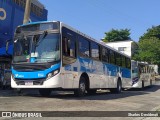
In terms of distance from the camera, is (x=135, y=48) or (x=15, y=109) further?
(x=135, y=48)

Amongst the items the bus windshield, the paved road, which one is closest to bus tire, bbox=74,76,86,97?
the paved road

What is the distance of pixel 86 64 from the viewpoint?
16188 millimetres

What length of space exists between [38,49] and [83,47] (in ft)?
10.0

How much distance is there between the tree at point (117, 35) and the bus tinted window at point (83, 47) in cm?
6846

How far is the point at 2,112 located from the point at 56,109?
71.7 inches

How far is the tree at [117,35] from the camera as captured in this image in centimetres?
8475

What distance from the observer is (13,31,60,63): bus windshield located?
44.0 feet

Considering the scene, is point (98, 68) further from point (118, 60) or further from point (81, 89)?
point (118, 60)

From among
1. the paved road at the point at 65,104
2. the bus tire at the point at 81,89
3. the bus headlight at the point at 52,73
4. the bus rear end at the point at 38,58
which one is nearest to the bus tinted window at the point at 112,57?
the bus tire at the point at 81,89

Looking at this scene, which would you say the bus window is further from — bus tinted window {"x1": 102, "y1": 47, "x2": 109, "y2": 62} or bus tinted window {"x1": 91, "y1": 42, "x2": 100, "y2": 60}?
bus tinted window {"x1": 102, "y1": 47, "x2": 109, "y2": 62}

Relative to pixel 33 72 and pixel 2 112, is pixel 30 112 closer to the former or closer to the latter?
pixel 2 112

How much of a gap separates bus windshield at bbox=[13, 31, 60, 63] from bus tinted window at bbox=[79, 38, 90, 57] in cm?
228

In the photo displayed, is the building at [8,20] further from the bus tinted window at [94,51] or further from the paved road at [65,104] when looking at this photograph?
the paved road at [65,104]

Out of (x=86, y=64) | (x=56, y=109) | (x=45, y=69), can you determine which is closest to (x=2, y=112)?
(x=56, y=109)
